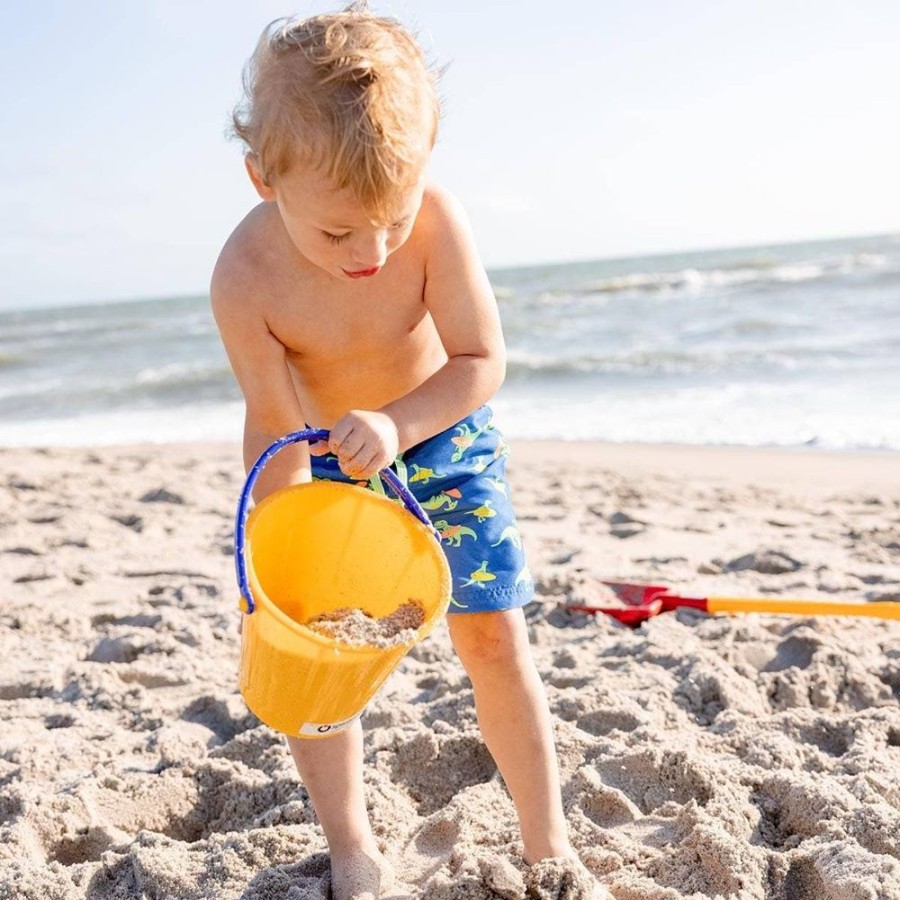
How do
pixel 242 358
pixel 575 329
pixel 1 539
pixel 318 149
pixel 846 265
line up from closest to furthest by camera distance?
pixel 318 149, pixel 242 358, pixel 1 539, pixel 575 329, pixel 846 265

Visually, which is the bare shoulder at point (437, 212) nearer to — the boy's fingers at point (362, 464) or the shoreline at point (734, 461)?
the boy's fingers at point (362, 464)

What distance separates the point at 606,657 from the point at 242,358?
1.39 m

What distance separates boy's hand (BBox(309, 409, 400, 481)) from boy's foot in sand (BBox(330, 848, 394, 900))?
2.22ft

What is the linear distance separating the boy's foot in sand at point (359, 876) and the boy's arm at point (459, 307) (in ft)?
2.38

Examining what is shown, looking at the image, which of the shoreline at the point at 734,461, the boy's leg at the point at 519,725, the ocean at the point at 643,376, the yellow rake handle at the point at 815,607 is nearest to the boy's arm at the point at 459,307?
the boy's leg at the point at 519,725

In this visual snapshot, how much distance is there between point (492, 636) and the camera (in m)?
1.74

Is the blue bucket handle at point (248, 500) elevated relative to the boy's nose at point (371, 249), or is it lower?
lower

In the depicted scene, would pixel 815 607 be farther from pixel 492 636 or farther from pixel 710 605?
pixel 492 636

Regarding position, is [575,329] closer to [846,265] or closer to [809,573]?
[846,265]

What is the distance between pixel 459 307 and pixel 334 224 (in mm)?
304

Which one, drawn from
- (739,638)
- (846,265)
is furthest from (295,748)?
(846,265)

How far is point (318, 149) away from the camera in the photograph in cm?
146

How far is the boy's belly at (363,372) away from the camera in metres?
1.84

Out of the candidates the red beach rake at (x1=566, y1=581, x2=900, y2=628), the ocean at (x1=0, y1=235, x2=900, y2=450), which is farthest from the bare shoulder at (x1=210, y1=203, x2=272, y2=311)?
the ocean at (x1=0, y1=235, x2=900, y2=450)
